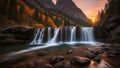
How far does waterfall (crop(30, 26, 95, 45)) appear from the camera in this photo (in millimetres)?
24487

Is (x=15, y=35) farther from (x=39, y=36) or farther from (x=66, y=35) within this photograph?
(x=66, y=35)

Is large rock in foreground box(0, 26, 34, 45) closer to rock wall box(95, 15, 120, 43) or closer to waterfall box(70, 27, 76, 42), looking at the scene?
waterfall box(70, 27, 76, 42)

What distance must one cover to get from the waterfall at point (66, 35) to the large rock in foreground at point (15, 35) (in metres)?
1.78

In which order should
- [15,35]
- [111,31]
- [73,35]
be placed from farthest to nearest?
[73,35] < [111,31] < [15,35]

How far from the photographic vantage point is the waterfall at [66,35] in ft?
80.3

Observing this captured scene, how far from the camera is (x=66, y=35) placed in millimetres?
25219

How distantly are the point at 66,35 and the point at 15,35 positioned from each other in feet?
39.0

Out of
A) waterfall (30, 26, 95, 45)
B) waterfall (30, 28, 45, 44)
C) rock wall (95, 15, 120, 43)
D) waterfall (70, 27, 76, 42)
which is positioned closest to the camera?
rock wall (95, 15, 120, 43)

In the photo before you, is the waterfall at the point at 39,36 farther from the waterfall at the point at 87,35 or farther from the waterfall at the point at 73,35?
the waterfall at the point at 87,35

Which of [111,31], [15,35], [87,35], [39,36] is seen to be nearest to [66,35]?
[87,35]

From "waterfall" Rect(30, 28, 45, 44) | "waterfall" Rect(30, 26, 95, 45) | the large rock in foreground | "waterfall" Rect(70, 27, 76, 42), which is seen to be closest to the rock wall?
"waterfall" Rect(30, 26, 95, 45)

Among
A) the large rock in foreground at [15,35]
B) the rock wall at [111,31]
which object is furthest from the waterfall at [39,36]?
the rock wall at [111,31]

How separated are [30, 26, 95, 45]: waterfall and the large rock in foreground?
178 cm

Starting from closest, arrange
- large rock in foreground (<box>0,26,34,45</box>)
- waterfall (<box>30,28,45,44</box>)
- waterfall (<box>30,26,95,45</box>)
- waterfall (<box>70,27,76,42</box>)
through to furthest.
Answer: large rock in foreground (<box>0,26,34,45</box>) → waterfall (<box>30,28,45,44</box>) → waterfall (<box>30,26,95,45</box>) → waterfall (<box>70,27,76,42</box>)
